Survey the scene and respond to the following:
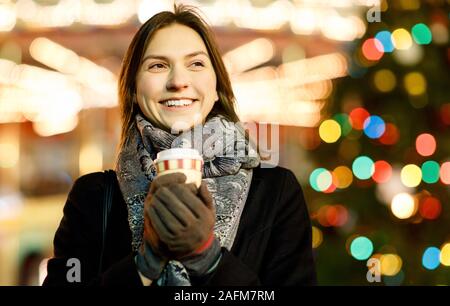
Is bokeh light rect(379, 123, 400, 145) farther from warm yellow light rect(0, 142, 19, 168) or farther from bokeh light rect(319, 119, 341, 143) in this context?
warm yellow light rect(0, 142, 19, 168)

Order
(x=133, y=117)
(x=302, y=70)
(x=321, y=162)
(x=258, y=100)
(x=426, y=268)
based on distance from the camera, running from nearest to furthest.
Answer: (x=133, y=117) → (x=426, y=268) → (x=321, y=162) → (x=258, y=100) → (x=302, y=70)

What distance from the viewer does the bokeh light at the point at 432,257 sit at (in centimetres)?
421

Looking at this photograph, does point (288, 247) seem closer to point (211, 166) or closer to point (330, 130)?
point (211, 166)

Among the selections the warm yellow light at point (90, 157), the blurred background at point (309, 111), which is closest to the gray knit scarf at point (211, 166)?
the blurred background at point (309, 111)

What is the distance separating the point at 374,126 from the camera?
4.36m

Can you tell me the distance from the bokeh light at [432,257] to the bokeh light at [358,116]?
83 cm

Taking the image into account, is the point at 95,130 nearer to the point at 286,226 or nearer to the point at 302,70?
the point at 302,70

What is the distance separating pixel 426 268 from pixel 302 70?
3.66m

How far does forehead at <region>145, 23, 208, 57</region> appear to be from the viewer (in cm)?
169

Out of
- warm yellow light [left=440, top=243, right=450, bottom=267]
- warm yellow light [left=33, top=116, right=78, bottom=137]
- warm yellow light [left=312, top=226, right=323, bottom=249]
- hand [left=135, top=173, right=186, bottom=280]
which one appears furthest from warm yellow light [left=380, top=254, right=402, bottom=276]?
warm yellow light [left=33, top=116, right=78, bottom=137]

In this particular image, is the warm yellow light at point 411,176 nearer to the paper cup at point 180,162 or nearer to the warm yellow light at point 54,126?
the paper cup at point 180,162

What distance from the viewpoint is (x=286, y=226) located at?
169cm

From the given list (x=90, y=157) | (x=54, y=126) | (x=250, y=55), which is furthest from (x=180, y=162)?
(x=54, y=126)
